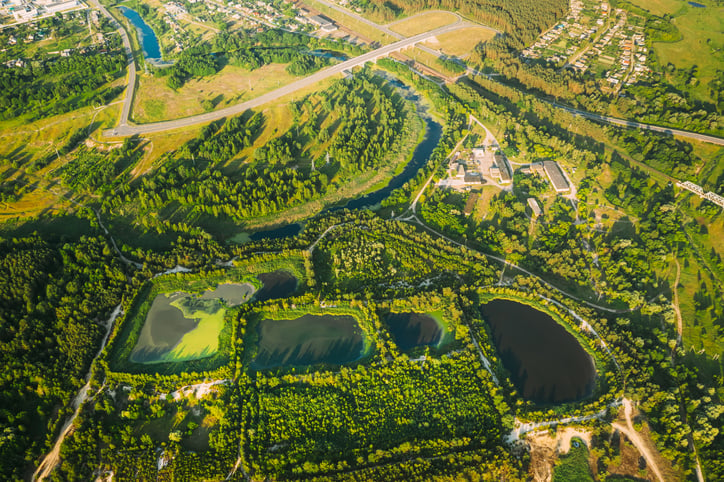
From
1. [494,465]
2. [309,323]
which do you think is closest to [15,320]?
[309,323]

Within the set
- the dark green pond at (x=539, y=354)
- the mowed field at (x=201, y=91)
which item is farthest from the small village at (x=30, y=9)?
the dark green pond at (x=539, y=354)

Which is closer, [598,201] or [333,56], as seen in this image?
[598,201]

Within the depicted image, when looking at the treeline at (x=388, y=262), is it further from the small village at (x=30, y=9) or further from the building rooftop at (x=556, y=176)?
the small village at (x=30, y=9)

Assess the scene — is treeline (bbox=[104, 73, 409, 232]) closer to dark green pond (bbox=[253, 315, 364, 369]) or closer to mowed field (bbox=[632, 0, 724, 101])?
dark green pond (bbox=[253, 315, 364, 369])

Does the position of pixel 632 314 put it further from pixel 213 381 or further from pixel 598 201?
pixel 213 381

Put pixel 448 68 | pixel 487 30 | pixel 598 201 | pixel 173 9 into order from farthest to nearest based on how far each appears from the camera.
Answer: pixel 173 9 → pixel 487 30 → pixel 448 68 → pixel 598 201

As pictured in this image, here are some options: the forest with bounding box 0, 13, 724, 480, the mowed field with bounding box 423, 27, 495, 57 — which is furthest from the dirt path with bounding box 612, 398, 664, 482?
the mowed field with bounding box 423, 27, 495, 57
